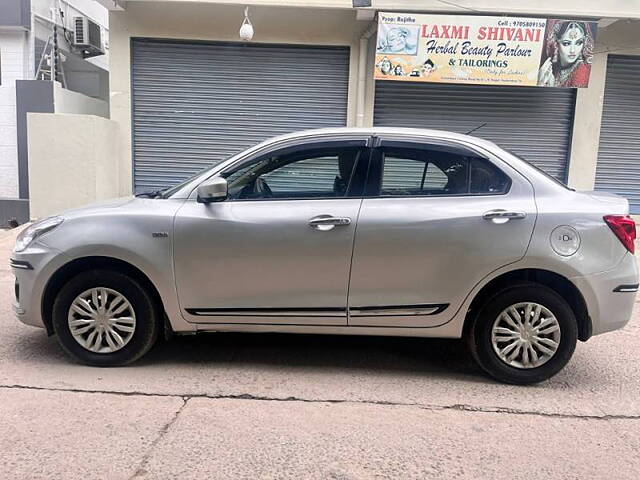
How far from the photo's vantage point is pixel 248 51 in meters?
11.4

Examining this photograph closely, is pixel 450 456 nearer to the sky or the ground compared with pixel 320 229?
nearer to the ground

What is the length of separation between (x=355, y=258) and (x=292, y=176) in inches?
33.1

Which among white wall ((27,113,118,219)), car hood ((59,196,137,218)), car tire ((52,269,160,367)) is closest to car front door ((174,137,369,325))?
car tire ((52,269,160,367))

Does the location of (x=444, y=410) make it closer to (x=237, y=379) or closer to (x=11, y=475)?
(x=237, y=379)

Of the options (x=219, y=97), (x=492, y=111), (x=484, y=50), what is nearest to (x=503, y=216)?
(x=484, y=50)

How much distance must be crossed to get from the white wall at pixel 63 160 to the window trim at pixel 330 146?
22.2ft

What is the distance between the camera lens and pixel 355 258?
424 centimetres

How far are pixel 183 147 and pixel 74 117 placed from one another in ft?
7.24

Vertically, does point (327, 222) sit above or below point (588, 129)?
below

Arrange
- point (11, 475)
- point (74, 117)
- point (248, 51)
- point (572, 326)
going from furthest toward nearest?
1. point (248, 51)
2. point (74, 117)
3. point (572, 326)
4. point (11, 475)

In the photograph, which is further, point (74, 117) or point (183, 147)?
point (183, 147)

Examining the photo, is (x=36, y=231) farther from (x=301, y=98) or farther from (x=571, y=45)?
(x=571, y=45)

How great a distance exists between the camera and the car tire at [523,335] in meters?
4.24

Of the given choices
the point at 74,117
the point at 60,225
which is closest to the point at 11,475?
the point at 60,225
